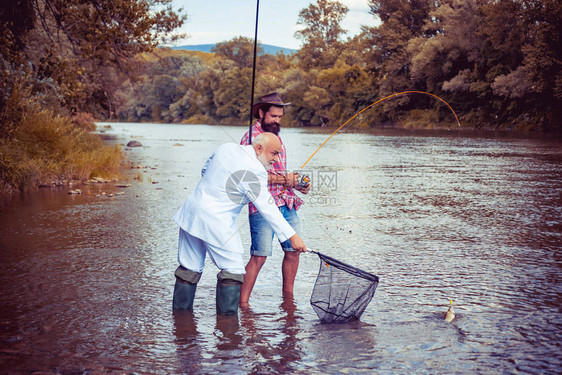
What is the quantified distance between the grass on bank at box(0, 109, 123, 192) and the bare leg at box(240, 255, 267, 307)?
327 inches

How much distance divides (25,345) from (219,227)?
1.61 metres

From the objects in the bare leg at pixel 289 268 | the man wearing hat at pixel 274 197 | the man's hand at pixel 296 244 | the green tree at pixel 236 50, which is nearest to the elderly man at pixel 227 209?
the man's hand at pixel 296 244

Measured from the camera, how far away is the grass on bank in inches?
488

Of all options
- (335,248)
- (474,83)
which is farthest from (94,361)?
Answer: (474,83)

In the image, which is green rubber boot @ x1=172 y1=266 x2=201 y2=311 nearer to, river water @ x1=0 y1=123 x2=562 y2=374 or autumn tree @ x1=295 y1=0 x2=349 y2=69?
river water @ x1=0 y1=123 x2=562 y2=374

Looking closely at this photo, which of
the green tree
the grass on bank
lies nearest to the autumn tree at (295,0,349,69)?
the green tree

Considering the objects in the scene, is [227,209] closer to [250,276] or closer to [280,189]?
[280,189]

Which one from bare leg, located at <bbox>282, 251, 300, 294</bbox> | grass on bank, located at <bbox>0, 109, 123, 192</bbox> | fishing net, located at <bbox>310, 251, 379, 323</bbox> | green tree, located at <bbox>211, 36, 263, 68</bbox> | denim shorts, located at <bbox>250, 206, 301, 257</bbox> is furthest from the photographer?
green tree, located at <bbox>211, 36, 263, 68</bbox>

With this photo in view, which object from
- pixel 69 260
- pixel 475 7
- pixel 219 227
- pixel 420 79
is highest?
pixel 475 7

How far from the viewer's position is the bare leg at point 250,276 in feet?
17.8

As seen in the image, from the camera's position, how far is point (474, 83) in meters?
49.7

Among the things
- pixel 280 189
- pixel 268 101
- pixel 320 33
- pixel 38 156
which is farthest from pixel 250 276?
pixel 320 33

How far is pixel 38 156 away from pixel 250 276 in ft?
30.8

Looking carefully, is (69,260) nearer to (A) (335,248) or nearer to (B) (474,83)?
(A) (335,248)
